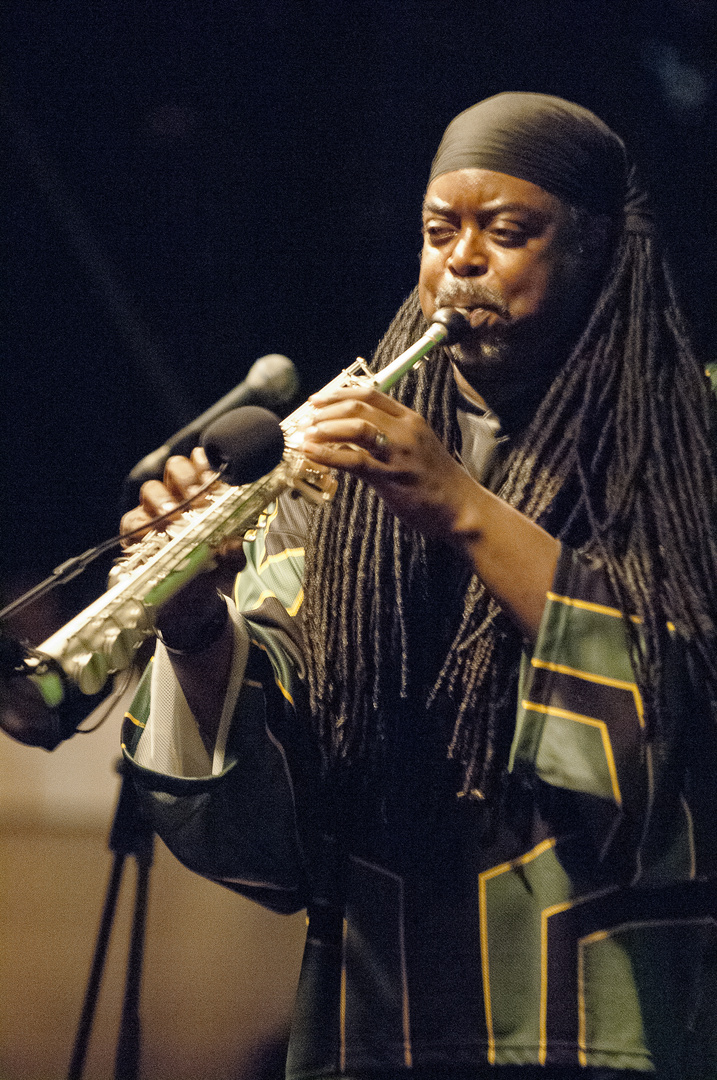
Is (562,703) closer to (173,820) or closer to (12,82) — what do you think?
(173,820)

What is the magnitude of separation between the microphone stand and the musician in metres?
0.23

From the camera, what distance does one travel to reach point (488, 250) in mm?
1329

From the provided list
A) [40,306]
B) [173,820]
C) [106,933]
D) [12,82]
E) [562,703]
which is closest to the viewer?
[562,703]

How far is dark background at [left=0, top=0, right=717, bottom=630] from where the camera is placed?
6.35 ft

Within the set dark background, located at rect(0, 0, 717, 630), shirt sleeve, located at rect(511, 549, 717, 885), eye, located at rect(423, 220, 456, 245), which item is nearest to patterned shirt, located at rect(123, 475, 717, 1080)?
shirt sleeve, located at rect(511, 549, 717, 885)

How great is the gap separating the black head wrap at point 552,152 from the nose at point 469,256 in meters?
0.10

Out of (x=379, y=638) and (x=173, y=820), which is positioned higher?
(x=379, y=638)

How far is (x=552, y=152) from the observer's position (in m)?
1.37

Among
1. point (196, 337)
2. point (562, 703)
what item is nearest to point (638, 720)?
point (562, 703)

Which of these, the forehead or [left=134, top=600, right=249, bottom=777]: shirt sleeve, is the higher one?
the forehead

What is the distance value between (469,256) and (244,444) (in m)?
0.50

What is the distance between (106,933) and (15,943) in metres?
0.88

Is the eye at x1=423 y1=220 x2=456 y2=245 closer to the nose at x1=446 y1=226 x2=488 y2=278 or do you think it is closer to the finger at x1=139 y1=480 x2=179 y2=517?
the nose at x1=446 y1=226 x2=488 y2=278

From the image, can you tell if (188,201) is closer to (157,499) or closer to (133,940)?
(157,499)
